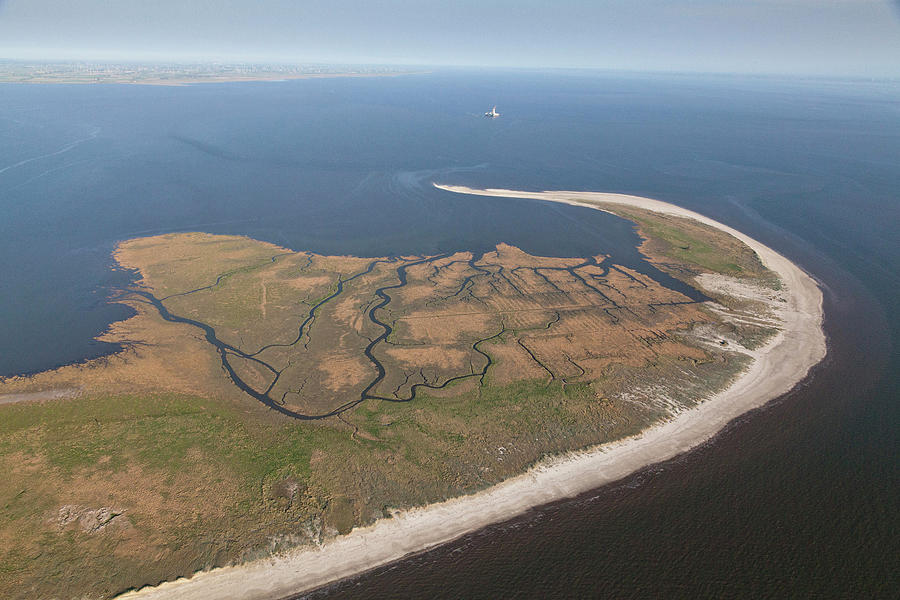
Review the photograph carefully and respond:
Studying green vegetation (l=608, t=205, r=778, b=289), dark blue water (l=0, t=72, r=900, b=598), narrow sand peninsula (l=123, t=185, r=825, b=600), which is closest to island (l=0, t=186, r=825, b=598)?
narrow sand peninsula (l=123, t=185, r=825, b=600)

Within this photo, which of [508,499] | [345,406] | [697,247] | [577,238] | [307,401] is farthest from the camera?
[577,238]

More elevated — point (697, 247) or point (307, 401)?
point (697, 247)

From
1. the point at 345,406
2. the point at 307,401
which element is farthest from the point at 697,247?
the point at 307,401

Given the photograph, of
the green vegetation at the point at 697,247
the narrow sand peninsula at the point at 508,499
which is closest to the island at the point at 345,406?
the narrow sand peninsula at the point at 508,499

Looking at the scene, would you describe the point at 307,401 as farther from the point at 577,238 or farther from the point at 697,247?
the point at 697,247

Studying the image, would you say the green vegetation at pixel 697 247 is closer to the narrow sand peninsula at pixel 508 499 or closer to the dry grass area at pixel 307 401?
the dry grass area at pixel 307 401

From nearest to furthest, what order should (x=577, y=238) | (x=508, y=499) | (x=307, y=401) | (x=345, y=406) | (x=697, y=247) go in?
(x=508, y=499)
(x=345, y=406)
(x=307, y=401)
(x=697, y=247)
(x=577, y=238)

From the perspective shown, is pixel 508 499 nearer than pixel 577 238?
Yes

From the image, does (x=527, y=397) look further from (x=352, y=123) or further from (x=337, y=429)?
(x=352, y=123)
